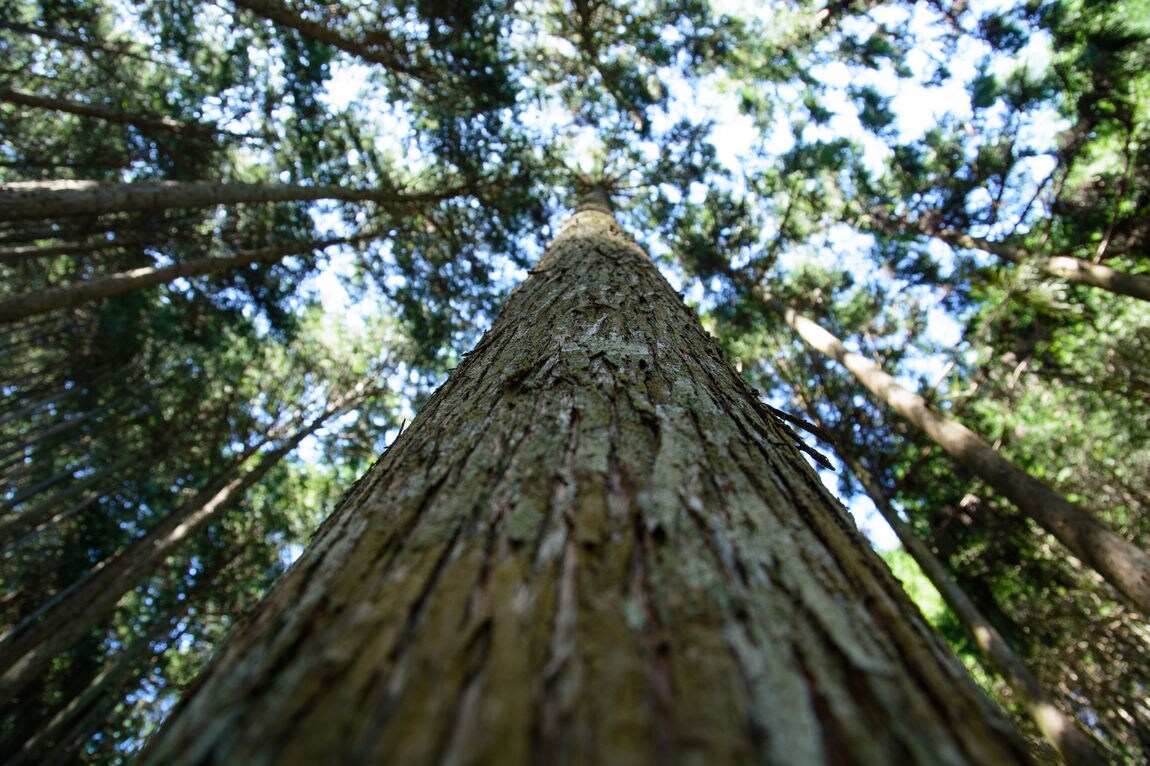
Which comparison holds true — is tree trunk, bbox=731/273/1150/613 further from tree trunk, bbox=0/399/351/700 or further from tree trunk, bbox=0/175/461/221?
tree trunk, bbox=0/399/351/700

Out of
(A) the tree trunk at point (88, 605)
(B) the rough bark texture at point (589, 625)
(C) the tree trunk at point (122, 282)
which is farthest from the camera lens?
(A) the tree trunk at point (88, 605)

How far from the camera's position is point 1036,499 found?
420cm

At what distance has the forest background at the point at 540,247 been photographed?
7641 mm

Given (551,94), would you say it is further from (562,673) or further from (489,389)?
Result: (562,673)

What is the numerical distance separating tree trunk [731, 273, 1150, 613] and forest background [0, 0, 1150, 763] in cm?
19

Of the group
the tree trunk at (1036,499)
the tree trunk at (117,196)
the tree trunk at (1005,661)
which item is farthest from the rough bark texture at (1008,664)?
the tree trunk at (117,196)

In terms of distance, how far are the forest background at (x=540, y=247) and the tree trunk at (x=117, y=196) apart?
107 millimetres

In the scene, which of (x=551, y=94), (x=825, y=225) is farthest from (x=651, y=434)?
(x=551, y=94)

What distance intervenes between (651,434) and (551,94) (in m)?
11.5

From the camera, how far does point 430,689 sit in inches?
25.1

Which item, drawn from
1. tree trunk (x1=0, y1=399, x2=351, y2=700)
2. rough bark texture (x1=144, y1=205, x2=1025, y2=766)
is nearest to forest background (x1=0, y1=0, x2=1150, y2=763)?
tree trunk (x1=0, y1=399, x2=351, y2=700)

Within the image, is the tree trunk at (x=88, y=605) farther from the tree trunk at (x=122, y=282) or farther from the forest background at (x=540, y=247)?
the tree trunk at (x=122, y=282)

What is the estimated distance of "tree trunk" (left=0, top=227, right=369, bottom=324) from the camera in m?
4.97

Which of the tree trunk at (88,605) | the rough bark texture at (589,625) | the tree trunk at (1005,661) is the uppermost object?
the tree trunk at (88,605)
